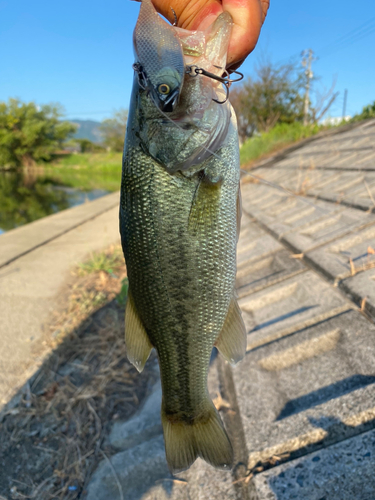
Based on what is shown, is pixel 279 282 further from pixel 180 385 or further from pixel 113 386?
pixel 180 385

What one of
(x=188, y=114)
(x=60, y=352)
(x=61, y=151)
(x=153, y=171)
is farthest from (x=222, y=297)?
(x=61, y=151)

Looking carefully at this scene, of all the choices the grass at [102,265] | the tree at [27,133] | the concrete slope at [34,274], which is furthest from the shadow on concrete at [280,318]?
the tree at [27,133]

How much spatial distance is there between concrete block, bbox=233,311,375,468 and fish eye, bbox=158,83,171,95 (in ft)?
6.39

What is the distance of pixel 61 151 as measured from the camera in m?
57.3

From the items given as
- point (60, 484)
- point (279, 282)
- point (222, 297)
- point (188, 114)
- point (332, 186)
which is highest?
point (188, 114)

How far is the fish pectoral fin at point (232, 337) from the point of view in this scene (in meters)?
1.67

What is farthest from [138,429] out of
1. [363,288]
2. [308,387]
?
[363,288]

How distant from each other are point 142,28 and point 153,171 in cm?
57

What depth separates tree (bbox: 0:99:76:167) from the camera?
163ft

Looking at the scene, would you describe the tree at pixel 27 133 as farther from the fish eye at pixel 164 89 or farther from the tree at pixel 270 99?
the fish eye at pixel 164 89

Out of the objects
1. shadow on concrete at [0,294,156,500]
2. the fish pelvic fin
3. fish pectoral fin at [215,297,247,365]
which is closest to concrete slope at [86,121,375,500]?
shadow on concrete at [0,294,156,500]

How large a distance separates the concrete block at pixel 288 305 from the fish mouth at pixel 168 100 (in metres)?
2.08

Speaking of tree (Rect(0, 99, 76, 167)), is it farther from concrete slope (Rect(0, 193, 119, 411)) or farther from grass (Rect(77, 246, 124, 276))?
grass (Rect(77, 246, 124, 276))

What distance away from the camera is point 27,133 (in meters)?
49.3
